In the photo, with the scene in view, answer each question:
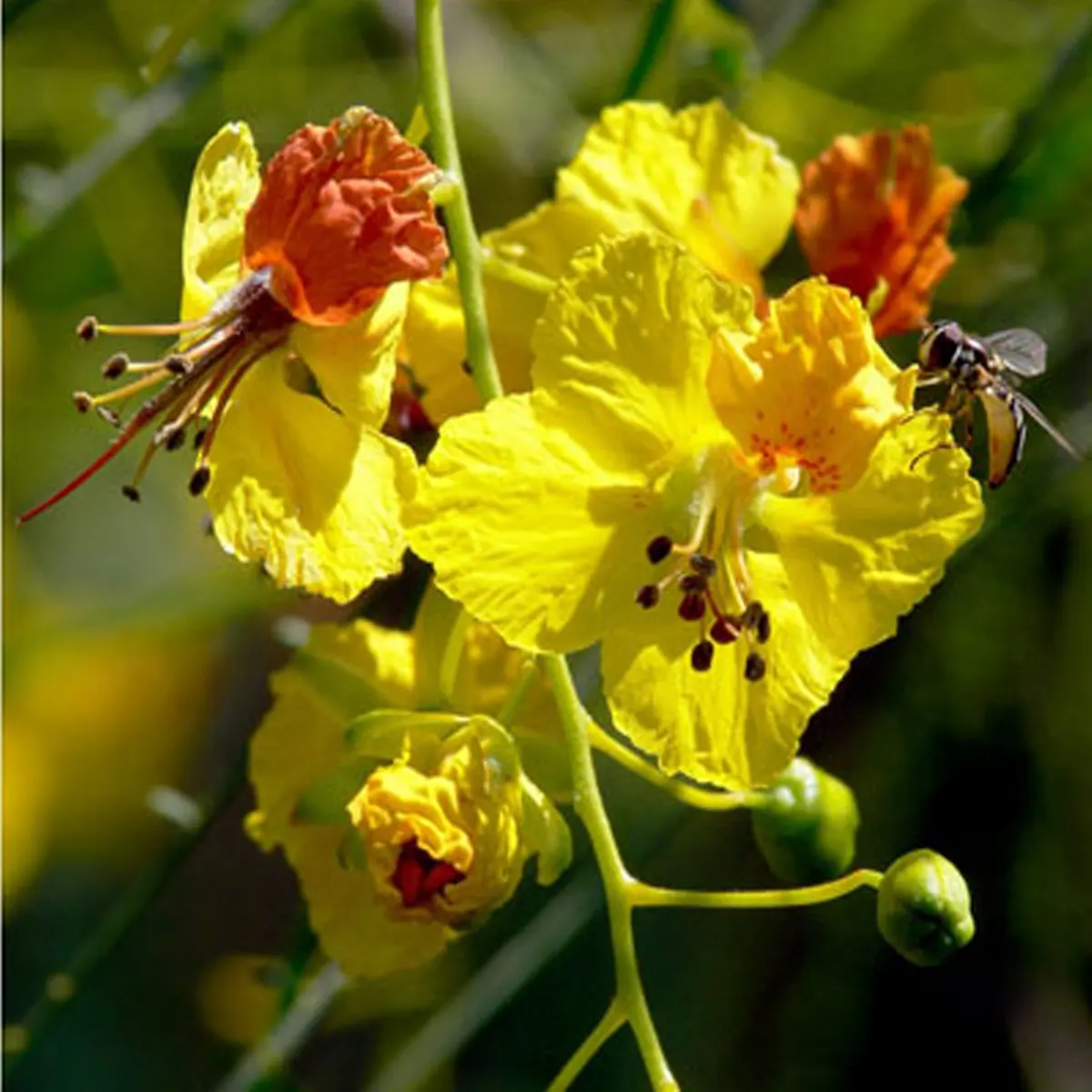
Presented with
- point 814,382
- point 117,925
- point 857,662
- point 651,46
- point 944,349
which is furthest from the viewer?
point 857,662

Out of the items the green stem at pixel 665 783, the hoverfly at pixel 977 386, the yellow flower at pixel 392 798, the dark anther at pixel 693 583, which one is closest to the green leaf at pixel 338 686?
the yellow flower at pixel 392 798

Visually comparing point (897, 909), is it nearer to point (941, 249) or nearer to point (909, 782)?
point (941, 249)

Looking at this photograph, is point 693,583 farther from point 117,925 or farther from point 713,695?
point 117,925

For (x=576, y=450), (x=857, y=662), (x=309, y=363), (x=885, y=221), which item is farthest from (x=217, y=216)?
(x=857, y=662)

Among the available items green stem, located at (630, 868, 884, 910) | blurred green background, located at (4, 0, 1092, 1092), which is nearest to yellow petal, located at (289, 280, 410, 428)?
green stem, located at (630, 868, 884, 910)

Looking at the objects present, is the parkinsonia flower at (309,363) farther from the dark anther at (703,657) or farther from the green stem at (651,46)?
the green stem at (651,46)

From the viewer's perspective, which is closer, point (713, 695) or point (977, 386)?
point (713, 695)
